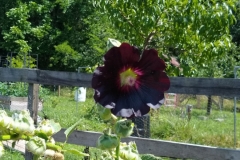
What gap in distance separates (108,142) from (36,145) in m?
0.06

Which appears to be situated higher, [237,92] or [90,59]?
[90,59]

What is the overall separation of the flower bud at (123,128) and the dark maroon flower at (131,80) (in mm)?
15

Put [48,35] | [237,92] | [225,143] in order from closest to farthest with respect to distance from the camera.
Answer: [237,92], [225,143], [48,35]

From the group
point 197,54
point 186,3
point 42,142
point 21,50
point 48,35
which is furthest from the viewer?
point 48,35

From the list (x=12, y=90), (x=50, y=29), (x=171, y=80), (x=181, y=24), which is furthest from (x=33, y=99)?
(x=50, y=29)

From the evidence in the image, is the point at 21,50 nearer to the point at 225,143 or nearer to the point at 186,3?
the point at 225,143

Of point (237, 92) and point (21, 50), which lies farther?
point (21, 50)

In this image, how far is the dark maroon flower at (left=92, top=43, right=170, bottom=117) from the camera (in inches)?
16.2

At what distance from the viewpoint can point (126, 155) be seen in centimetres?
43

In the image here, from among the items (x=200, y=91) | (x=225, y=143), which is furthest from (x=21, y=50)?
(x=200, y=91)

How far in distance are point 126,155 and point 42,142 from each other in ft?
0.26

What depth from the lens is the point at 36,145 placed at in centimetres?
40

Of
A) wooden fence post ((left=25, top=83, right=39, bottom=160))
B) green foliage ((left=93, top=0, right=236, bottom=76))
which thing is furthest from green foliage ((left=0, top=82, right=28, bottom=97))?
wooden fence post ((left=25, top=83, right=39, bottom=160))

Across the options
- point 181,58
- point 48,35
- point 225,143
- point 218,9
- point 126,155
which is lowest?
point 225,143
